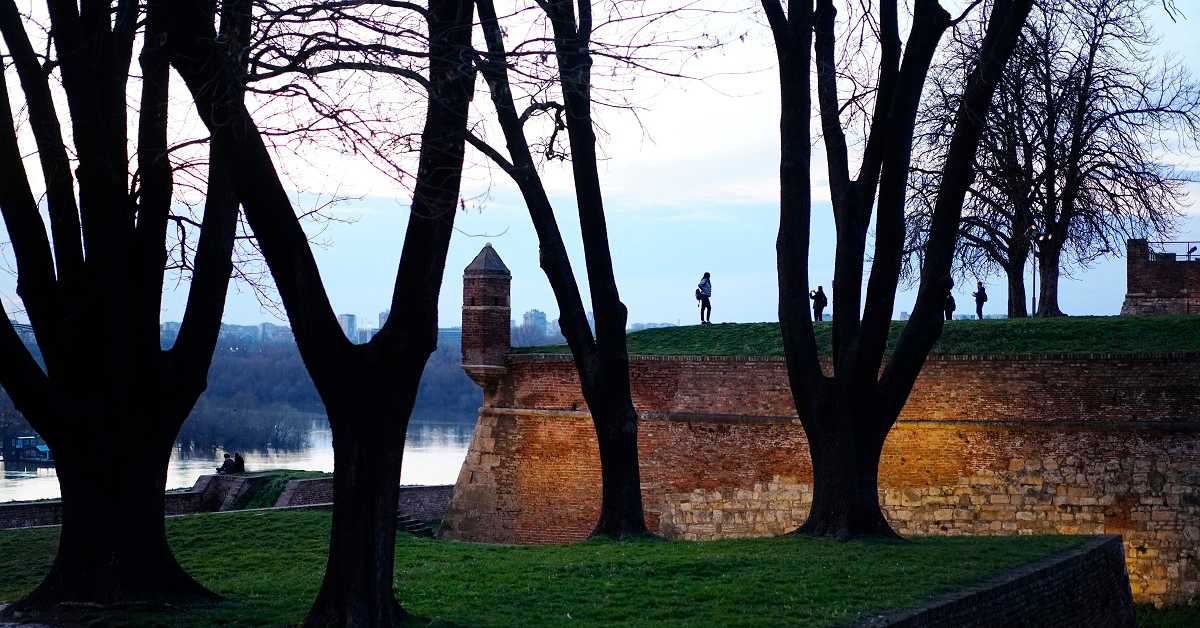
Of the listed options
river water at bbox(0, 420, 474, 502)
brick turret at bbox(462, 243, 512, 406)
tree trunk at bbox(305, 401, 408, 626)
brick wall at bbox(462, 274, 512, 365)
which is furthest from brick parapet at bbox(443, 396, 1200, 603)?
river water at bbox(0, 420, 474, 502)

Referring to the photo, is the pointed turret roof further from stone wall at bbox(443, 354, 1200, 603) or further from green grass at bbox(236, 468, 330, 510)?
green grass at bbox(236, 468, 330, 510)

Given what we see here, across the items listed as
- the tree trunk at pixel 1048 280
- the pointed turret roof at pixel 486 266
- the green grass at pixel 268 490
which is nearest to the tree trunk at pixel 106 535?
the pointed turret roof at pixel 486 266

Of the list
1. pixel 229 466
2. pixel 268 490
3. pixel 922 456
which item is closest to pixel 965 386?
pixel 922 456

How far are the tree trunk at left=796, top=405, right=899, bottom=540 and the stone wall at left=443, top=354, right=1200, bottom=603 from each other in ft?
13.3

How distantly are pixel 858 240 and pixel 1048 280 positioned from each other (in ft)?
39.7

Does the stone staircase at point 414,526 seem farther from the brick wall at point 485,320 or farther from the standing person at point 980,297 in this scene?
the standing person at point 980,297

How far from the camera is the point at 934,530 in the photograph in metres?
17.0

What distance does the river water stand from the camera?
1455 inches

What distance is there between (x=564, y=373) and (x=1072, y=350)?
22.9ft

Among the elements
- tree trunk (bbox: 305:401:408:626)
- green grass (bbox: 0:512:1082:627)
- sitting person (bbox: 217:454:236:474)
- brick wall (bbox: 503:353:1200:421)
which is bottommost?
green grass (bbox: 0:512:1082:627)

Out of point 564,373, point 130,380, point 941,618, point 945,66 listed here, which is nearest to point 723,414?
point 564,373

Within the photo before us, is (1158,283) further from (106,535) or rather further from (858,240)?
(106,535)

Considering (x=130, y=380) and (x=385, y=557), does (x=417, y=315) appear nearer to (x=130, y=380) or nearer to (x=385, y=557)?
(x=385, y=557)

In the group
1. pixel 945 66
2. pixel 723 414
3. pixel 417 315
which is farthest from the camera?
pixel 723 414
